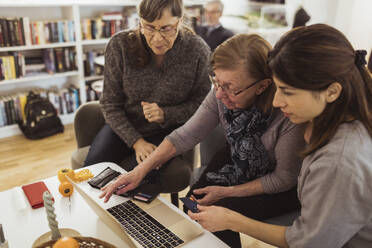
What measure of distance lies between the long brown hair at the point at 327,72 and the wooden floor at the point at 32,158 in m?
1.45

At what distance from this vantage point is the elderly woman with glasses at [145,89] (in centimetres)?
156

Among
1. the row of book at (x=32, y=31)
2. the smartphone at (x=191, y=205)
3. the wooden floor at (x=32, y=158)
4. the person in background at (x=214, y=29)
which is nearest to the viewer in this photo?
the smartphone at (x=191, y=205)

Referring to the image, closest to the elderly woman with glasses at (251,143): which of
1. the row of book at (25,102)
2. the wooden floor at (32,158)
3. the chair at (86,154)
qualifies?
the chair at (86,154)

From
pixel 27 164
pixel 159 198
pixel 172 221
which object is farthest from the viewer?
pixel 27 164

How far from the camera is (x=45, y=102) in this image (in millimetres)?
3053

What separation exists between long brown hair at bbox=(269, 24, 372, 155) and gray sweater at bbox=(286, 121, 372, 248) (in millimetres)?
29

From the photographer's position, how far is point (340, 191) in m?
0.74

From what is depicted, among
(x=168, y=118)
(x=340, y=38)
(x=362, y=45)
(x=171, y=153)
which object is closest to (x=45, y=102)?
(x=168, y=118)

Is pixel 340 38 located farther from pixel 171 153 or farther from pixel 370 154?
pixel 171 153

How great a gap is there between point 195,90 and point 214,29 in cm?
174

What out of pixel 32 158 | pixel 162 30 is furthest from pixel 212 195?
pixel 32 158

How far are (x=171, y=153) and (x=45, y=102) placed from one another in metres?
2.11

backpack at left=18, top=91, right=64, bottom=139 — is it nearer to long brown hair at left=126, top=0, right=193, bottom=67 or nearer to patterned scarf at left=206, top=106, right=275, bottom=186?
long brown hair at left=126, top=0, right=193, bottom=67

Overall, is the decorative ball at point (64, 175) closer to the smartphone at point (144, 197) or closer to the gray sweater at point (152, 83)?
the smartphone at point (144, 197)
